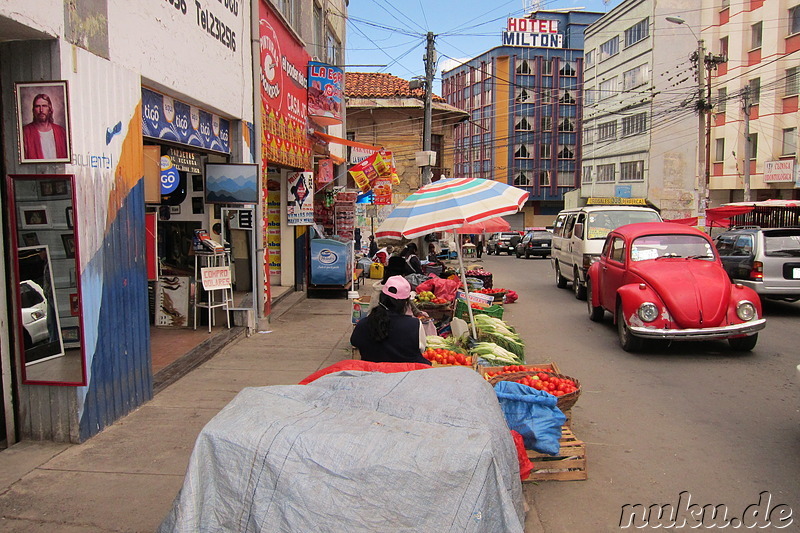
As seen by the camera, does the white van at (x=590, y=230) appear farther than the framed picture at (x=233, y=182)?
Yes

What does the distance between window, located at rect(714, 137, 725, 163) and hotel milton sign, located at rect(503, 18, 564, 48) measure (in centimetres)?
3840

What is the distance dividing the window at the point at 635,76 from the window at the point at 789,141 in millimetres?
16440

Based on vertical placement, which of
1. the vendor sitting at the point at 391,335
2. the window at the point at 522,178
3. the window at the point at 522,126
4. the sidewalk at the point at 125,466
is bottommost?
the sidewalk at the point at 125,466

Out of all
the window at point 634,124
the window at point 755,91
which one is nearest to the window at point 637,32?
the window at point 634,124

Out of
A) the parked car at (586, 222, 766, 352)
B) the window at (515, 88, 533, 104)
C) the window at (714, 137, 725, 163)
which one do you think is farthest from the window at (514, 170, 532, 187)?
the parked car at (586, 222, 766, 352)

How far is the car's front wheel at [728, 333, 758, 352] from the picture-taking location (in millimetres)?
8648

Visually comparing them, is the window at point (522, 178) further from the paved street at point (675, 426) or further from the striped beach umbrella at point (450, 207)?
the striped beach umbrella at point (450, 207)

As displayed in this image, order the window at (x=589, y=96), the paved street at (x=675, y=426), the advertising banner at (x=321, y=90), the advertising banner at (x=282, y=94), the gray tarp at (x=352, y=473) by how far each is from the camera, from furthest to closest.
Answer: the window at (x=589, y=96) < the advertising banner at (x=321, y=90) < the advertising banner at (x=282, y=94) < the paved street at (x=675, y=426) < the gray tarp at (x=352, y=473)

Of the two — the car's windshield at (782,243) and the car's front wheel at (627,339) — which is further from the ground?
the car's windshield at (782,243)

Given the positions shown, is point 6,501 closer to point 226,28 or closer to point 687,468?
point 687,468

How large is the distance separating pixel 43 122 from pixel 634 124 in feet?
163

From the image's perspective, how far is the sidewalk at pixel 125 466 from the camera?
13.2ft

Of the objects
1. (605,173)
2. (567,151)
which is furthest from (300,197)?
(567,151)

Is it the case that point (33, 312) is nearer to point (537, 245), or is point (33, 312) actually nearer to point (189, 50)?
point (189, 50)
